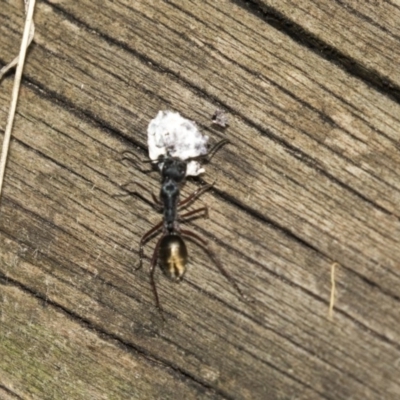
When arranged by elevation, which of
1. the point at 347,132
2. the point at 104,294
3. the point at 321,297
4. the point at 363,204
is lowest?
the point at 104,294

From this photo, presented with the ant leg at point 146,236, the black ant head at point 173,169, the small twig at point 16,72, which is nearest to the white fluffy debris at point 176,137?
the black ant head at point 173,169

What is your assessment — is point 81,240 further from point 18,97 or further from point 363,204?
point 363,204

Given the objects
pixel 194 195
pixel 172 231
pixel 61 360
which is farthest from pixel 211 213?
pixel 61 360

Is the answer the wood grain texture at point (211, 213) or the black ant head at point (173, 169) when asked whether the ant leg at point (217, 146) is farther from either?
the black ant head at point (173, 169)

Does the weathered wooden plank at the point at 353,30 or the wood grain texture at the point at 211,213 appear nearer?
the wood grain texture at the point at 211,213

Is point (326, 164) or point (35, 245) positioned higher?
point (326, 164)

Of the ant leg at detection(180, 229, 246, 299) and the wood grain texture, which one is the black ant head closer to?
the wood grain texture

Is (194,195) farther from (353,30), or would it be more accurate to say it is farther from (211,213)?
(353,30)

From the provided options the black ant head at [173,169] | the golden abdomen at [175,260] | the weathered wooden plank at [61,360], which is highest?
the black ant head at [173,169]

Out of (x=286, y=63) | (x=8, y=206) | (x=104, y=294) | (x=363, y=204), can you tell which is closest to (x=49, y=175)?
(x=8, y=206)
